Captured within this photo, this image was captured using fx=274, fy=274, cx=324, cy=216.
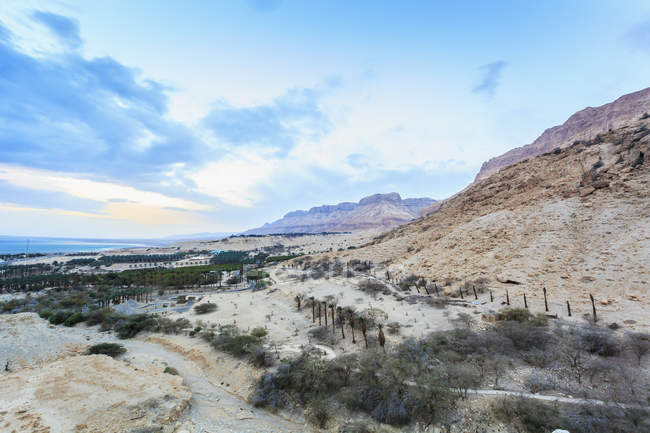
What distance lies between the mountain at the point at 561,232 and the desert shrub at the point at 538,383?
489 inches

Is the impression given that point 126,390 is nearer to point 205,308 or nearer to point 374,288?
point 205,308

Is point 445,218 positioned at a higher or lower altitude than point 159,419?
higher

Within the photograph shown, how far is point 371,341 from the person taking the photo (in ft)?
70.2

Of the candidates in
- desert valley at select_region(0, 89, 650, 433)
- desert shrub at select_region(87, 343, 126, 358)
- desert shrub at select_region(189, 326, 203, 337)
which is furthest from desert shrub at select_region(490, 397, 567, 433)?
desert shrub at select_region(87, 343, 126, 358)

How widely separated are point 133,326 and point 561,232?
52584 mm

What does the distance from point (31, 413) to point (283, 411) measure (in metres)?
13.4

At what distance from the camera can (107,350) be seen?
2439cm

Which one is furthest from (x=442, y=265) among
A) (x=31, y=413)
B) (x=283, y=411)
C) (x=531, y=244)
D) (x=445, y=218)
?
(x=31, y=413)

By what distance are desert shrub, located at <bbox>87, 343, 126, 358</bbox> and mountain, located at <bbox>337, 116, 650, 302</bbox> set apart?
1445 inches

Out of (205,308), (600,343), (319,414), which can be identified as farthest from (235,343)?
(600,343)

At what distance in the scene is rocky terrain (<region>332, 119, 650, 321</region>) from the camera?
25.9m

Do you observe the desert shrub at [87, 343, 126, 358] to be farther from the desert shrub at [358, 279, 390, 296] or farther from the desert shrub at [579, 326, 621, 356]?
the desert shrub at [579, 326, 621, 356]

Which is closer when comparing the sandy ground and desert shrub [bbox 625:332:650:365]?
the sandy ground

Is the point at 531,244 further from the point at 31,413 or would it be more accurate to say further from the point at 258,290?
the point at 31,413
